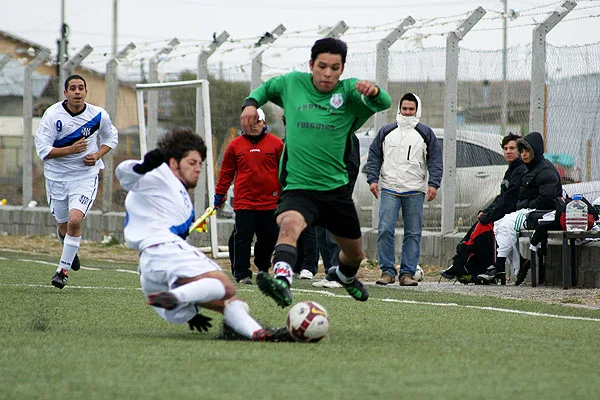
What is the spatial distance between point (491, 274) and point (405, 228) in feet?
3.55

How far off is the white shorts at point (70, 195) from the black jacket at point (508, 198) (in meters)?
4.34

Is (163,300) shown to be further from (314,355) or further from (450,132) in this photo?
(450,132)

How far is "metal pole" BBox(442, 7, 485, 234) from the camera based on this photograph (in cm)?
1458

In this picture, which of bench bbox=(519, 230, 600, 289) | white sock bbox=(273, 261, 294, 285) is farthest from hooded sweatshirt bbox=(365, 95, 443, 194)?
white sock bbox=(273, 261, 294, 285)

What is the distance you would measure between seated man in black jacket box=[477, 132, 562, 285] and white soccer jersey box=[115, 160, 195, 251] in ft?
20.7

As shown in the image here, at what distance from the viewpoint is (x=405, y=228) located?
1236 cm

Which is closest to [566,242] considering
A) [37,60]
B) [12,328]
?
[12,328]

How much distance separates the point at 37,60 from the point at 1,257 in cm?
609

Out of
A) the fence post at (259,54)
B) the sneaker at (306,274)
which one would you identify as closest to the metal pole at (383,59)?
the fence post at (259,54)

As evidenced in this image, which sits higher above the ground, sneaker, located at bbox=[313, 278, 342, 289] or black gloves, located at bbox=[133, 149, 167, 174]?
black gloves, located at bbox=[133, 149, 167, 174]

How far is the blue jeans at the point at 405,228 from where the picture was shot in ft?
40.3

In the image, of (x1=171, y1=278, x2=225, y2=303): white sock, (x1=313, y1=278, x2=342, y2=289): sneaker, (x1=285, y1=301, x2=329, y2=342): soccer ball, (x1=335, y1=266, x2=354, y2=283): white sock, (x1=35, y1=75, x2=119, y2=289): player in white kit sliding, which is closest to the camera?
(x1=171, y1=278, x2=225, y2=303): white sock

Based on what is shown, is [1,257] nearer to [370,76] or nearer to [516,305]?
[370,76]

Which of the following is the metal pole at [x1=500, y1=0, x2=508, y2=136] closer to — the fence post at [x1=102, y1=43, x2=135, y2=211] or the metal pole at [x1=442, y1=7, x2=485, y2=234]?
the metal pole at [x1=442, y1=7, x2=485, y2=234]
